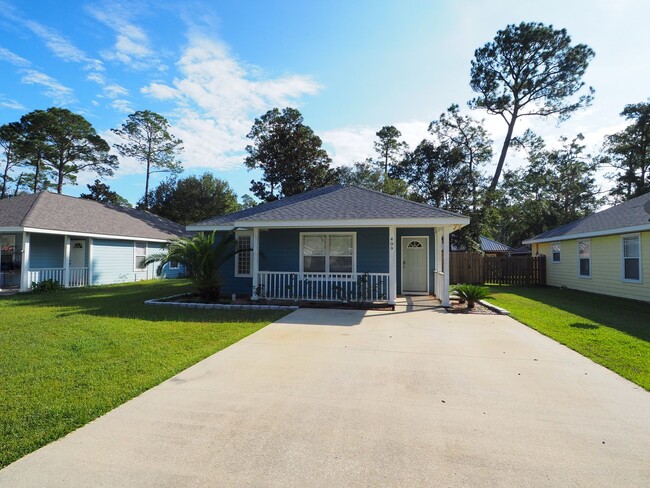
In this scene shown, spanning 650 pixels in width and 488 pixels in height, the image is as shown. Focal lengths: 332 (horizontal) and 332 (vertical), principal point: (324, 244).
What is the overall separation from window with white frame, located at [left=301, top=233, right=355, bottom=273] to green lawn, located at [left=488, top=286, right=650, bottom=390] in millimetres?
5075

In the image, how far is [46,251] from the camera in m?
14.3

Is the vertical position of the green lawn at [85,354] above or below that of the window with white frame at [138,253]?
below

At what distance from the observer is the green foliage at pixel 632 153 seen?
28.2 metres

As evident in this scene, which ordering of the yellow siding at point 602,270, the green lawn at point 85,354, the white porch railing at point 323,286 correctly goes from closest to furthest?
the green lawn at point 85,354 → the white porch railing at point 323,286 → the yellow siding at point 602,270

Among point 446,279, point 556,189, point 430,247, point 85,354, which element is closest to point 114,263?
point 85,354

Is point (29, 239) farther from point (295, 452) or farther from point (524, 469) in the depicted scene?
point (524, 469)

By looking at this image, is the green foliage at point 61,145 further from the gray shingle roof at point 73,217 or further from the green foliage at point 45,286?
the green foliage at point 45,286

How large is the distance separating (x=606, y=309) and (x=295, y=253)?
9.63 m

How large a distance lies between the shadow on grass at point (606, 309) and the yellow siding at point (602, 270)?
0.36m

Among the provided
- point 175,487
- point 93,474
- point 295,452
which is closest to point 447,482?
point 295,452

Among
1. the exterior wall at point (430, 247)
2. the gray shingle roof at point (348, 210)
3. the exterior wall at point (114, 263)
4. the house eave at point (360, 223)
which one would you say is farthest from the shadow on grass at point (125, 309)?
the exterior wall at point (430, 247)

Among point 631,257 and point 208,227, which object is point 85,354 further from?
point 631,257

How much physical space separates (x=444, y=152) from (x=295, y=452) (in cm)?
2653

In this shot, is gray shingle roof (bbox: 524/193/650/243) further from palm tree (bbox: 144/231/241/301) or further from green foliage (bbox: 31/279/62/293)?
green foliage (bbox: 31/279/62/293)
